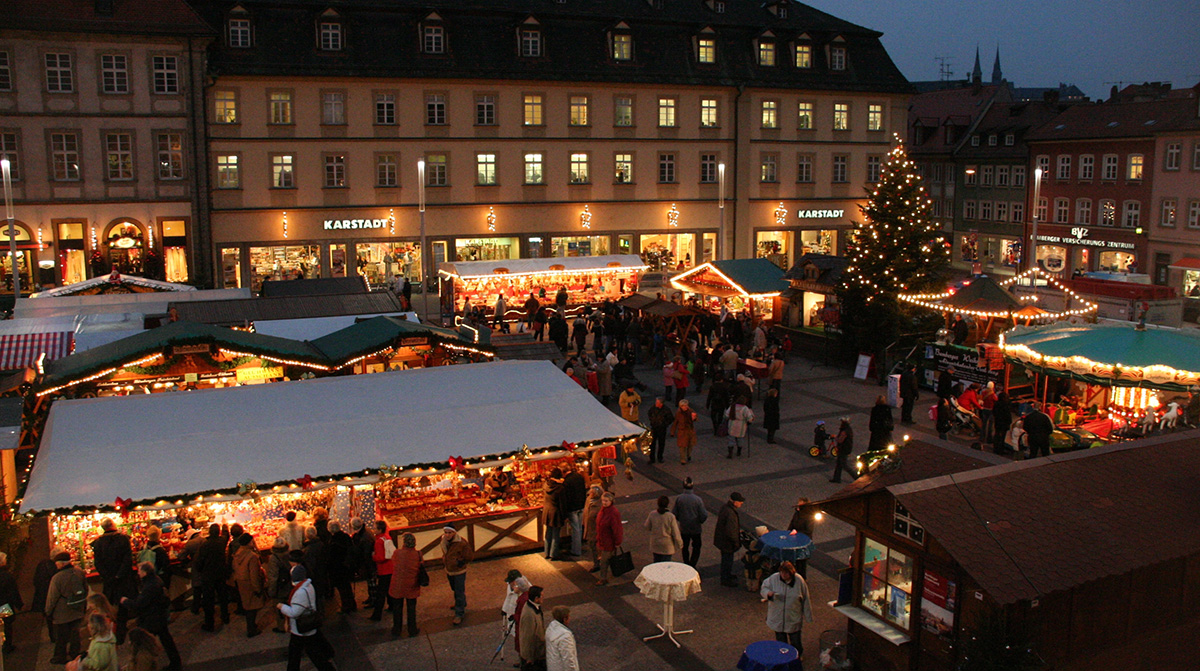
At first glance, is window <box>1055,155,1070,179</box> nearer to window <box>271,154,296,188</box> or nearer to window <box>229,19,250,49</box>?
window <box>271,154,296,188</box>

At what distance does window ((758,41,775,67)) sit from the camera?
47.2m

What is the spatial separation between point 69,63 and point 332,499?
30.3 m

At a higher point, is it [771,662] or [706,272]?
[706,272]

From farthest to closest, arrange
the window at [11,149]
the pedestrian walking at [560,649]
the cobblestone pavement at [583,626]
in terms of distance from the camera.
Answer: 1. the window at [11,149]
2. the cobblestone pavement at [583,626]
3. the pedestrian walking at [560,649]

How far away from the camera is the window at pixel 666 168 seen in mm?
45938

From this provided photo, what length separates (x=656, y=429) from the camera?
19.5 meters

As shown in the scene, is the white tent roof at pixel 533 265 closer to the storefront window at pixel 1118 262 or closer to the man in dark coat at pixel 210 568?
the man in dark coat at pixel 210 568

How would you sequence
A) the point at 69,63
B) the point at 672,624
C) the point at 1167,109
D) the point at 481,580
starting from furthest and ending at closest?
the point at 1167,109, the point at 69,63, the point at 481,580, the point at 672,624

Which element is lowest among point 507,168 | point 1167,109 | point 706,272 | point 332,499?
point 332,499

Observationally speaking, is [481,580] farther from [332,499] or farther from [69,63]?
[69,63]

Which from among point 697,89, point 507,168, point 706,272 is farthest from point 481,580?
point 697,89

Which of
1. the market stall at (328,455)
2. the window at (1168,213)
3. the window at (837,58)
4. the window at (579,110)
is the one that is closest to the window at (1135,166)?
the window at (1168,213)

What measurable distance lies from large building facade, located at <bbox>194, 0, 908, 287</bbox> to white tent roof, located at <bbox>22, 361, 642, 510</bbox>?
26064 mm

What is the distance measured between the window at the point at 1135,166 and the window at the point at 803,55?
1643 cm
